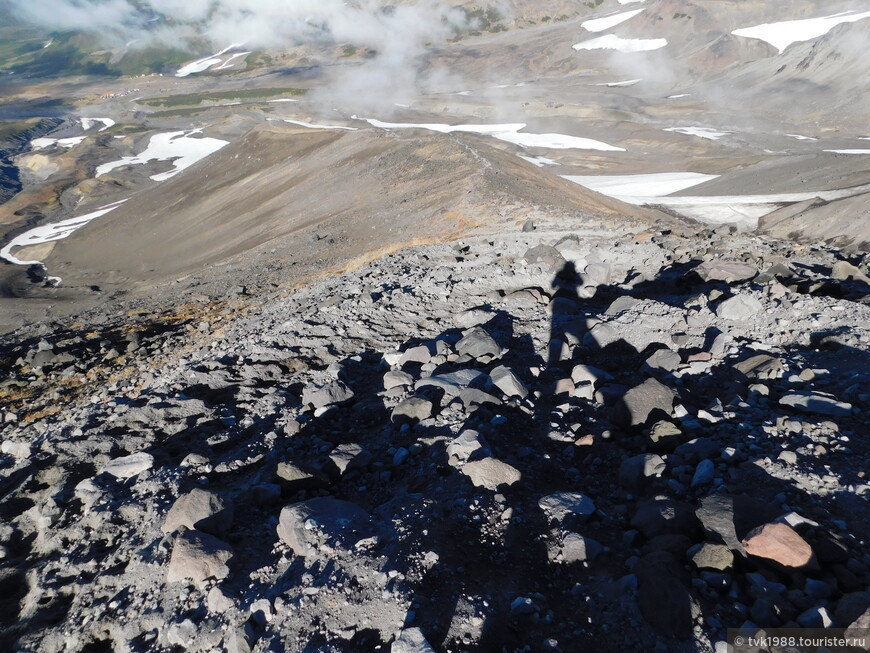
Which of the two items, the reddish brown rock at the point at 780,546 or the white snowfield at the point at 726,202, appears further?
the white snowfield at the point at 726,202

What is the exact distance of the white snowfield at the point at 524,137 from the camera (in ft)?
193

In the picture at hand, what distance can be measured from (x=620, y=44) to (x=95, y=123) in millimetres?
103366

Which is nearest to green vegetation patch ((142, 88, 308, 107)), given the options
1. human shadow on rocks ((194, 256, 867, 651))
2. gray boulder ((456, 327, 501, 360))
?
gray boulder ((456, 327, 501, 360))

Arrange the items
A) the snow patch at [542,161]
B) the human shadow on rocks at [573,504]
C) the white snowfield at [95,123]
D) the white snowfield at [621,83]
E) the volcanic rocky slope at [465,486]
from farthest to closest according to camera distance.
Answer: the white snowfield at [95,123]
the white snowfield at [621,83]
the snow patch at [542,161]
the volcanic rocky slope at [465,486]
the human shadow on rocks at [573,504]

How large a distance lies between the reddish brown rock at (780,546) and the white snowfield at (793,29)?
115 metres

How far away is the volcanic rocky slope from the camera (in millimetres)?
3510

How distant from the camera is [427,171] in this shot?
2231 centimetres

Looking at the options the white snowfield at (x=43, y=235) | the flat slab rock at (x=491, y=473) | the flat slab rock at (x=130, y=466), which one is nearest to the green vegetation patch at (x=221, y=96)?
the white snowfield at (x=43, y=235)

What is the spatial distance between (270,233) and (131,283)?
7.58 m

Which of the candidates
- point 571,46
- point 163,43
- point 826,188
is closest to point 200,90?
point 163,43

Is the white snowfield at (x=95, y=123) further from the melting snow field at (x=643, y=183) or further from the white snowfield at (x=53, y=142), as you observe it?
the melting snow field at (x=643, y=183)

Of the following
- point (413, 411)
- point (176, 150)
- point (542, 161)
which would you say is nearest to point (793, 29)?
point (542, 161)

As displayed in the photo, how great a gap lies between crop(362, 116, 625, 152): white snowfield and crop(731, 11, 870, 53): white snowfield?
5708cm

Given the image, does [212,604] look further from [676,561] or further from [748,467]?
[748,467]
